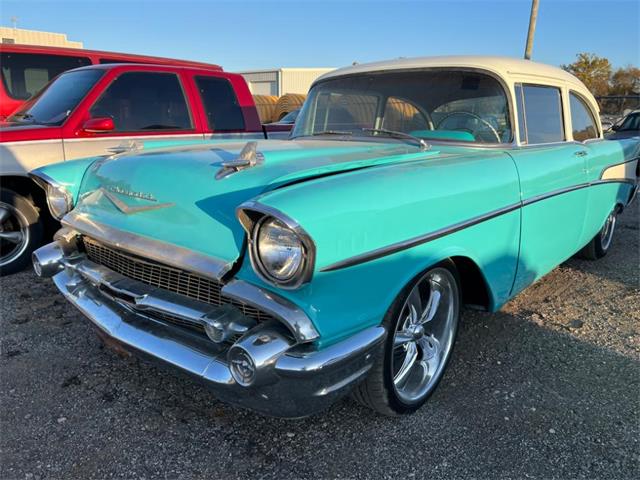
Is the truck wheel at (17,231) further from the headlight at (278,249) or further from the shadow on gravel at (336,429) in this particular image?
the headlight at (278,249)

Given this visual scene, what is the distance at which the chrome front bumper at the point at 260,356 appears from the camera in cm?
173

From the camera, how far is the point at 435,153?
2.76m

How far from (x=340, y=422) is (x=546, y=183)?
1.81 m

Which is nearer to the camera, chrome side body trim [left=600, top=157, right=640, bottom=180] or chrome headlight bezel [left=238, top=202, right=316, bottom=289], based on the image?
chrome headlight bezel [left=238, top=202, right=316, bottom=289]

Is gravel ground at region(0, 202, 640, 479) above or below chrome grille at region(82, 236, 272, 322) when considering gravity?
below

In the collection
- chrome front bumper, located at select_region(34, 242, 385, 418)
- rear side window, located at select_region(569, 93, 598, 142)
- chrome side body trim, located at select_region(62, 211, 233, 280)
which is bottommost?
chrome front bumper, located at select_region(34, 242, 385, 418)

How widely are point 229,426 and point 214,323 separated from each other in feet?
2.19

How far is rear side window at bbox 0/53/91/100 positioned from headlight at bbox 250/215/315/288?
4927mm

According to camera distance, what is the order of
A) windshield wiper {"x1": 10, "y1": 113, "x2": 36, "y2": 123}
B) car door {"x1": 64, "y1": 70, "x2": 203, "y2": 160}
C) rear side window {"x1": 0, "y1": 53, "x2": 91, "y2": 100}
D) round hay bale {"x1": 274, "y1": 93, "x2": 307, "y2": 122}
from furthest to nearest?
round hay bale {"x1": 274, "y1": 93, "x2": 307, "y2": 122} < rear side window {"x1": 0, "y1": 53, "x2": 91, "y2": 100} < windshield wiper {"x1": 10, "y1": 113, "x2": 36, "y2": 123} < car door {"x1": 64, "y1": 70, "x2": 203, "y2": 160}

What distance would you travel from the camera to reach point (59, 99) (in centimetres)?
454

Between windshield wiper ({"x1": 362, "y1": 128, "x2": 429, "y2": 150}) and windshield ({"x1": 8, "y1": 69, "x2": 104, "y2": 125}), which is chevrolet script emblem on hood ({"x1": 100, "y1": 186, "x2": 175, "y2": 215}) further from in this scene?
windshield ({"x1": 8, "y1": 69, "x2": 104, "y2": 125})

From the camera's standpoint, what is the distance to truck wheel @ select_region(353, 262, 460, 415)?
6.85ft

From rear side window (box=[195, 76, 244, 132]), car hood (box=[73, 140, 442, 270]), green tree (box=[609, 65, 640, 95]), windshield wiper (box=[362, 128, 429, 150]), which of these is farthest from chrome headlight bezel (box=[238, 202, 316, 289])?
green tree (box=[609, 65, 640, 95])

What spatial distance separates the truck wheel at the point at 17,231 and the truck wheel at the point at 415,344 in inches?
130
